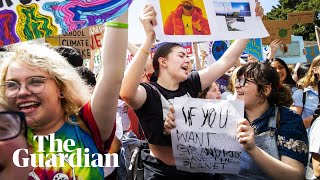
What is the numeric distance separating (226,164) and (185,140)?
0.78 feet

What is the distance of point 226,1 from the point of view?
2.92m

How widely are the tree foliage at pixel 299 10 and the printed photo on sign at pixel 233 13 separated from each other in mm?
41529

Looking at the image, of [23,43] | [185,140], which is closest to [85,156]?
[23,43]

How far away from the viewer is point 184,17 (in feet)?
9.04

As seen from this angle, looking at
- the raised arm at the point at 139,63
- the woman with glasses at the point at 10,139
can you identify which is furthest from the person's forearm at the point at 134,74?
the woman with glasses at the point at 10,139

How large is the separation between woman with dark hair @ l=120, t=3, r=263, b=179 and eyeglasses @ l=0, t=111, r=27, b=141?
61.1 inches

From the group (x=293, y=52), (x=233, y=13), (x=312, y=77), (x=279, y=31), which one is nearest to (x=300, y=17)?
(x=293, y=52)

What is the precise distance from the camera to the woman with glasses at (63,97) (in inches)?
74.4

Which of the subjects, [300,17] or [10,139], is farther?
[300,17]

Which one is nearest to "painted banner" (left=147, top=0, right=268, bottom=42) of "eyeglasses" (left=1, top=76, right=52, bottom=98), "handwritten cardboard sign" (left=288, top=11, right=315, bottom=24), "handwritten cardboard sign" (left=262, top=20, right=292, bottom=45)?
"eyeglasses" (left=1, top=76, right=52, bottom=98)

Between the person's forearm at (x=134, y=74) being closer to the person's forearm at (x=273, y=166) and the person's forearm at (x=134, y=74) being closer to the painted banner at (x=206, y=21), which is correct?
the painted banner at (x=206, y=21)

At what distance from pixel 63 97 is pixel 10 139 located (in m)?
0.95

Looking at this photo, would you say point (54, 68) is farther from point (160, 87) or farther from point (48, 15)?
point (160, 87)

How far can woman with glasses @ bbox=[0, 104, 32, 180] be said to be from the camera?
3.46 feet
